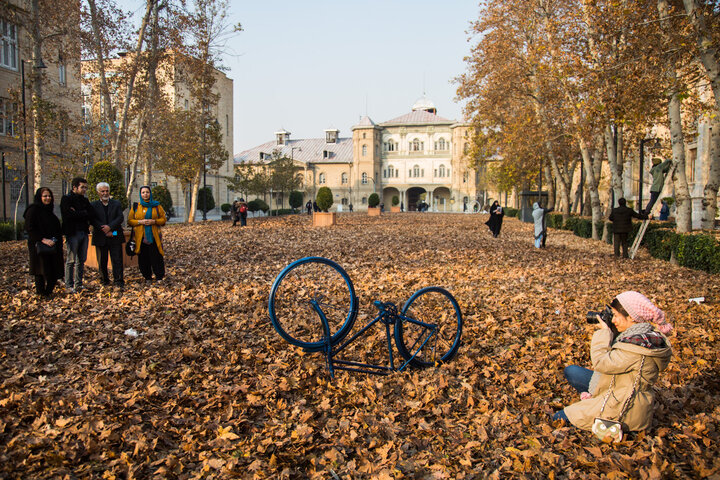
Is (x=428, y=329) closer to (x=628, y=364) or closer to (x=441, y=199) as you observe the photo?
(x=628, y=364)

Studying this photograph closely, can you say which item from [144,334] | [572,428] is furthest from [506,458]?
[144,334]

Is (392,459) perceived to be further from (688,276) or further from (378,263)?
(688,276)

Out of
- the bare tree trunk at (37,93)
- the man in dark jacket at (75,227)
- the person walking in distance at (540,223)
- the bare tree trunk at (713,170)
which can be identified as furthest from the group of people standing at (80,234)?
the bare tree trunk at (713,170)

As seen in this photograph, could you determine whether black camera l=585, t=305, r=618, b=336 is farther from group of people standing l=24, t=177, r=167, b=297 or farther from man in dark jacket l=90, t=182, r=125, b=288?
man in dark jacket l=90, t=182, r=125, b=288

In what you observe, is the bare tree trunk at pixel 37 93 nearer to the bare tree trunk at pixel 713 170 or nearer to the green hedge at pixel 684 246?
the green hedge at pixel 684 246

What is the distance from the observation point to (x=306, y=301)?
17.6 feet

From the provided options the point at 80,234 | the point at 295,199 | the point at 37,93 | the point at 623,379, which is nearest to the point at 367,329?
the point at 623,379

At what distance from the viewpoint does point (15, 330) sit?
6902 mm

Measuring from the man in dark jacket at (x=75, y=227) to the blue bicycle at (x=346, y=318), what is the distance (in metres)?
4.57

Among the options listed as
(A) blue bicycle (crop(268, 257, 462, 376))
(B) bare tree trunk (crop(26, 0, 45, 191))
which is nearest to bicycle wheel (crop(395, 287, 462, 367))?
(A) blue bicycle (crop(268, 257, 462, 376))

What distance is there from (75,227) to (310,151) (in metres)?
80.2

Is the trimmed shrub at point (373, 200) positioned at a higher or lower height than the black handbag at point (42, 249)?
higher

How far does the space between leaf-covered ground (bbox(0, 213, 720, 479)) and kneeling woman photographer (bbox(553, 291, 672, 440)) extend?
21cm

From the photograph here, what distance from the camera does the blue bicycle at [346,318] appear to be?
5.02 meters
